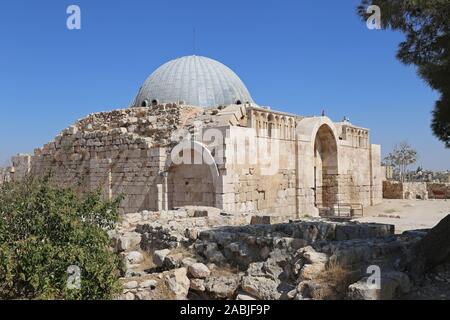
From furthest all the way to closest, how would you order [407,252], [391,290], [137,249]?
[137,249] → [407,252] → [391,290]

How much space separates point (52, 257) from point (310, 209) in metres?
11.9

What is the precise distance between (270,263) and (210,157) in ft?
21.2

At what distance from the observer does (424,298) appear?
4707mm

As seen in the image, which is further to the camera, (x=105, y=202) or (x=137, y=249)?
(x=137, y=249)

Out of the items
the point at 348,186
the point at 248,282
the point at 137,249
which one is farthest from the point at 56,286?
the point at 348,186

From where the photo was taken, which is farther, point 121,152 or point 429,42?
point 121,152

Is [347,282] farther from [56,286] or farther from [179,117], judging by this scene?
[179,117]

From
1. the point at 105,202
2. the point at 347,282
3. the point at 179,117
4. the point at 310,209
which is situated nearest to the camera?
the point at 347,282

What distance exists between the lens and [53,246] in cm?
502

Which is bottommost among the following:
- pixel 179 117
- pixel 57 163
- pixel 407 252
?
pixel 407 252

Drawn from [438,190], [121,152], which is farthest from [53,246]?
[438,190]

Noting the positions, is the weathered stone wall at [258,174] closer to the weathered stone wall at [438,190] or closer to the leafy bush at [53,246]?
the leafy bush at [53,246]

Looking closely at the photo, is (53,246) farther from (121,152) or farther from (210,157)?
(121,152)

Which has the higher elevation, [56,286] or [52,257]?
[52,257]
